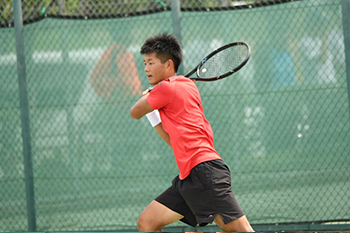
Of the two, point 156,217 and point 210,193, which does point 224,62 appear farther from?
point 156,217

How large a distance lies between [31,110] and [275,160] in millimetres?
2644

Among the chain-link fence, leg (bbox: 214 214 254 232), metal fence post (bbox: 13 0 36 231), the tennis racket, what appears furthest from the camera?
metal fence post (bbox: 13 0 36 231)

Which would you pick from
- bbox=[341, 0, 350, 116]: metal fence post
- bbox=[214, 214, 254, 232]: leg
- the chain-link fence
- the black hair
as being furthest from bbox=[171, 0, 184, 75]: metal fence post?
bbox=[214, 214, 254, 232]: leg

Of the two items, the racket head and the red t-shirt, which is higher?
the racket head

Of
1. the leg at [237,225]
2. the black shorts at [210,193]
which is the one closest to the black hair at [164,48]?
the black shorts at [210,193]

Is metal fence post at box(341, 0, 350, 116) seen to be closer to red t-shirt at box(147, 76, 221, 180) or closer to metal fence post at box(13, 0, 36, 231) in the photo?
red t-shirt at box(147, 76, 221, 180)

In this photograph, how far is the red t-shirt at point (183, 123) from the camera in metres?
2.84

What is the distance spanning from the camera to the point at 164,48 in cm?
310

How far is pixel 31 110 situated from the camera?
521cm

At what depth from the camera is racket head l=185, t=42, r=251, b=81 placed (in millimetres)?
3322

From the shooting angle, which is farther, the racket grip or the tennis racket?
the tennis racket

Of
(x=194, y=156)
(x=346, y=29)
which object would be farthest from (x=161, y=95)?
(x=346, y=29)

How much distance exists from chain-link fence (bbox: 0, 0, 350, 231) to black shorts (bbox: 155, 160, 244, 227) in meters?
1.94

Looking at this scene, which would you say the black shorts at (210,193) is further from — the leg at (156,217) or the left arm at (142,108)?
the left arm at (142,108)
